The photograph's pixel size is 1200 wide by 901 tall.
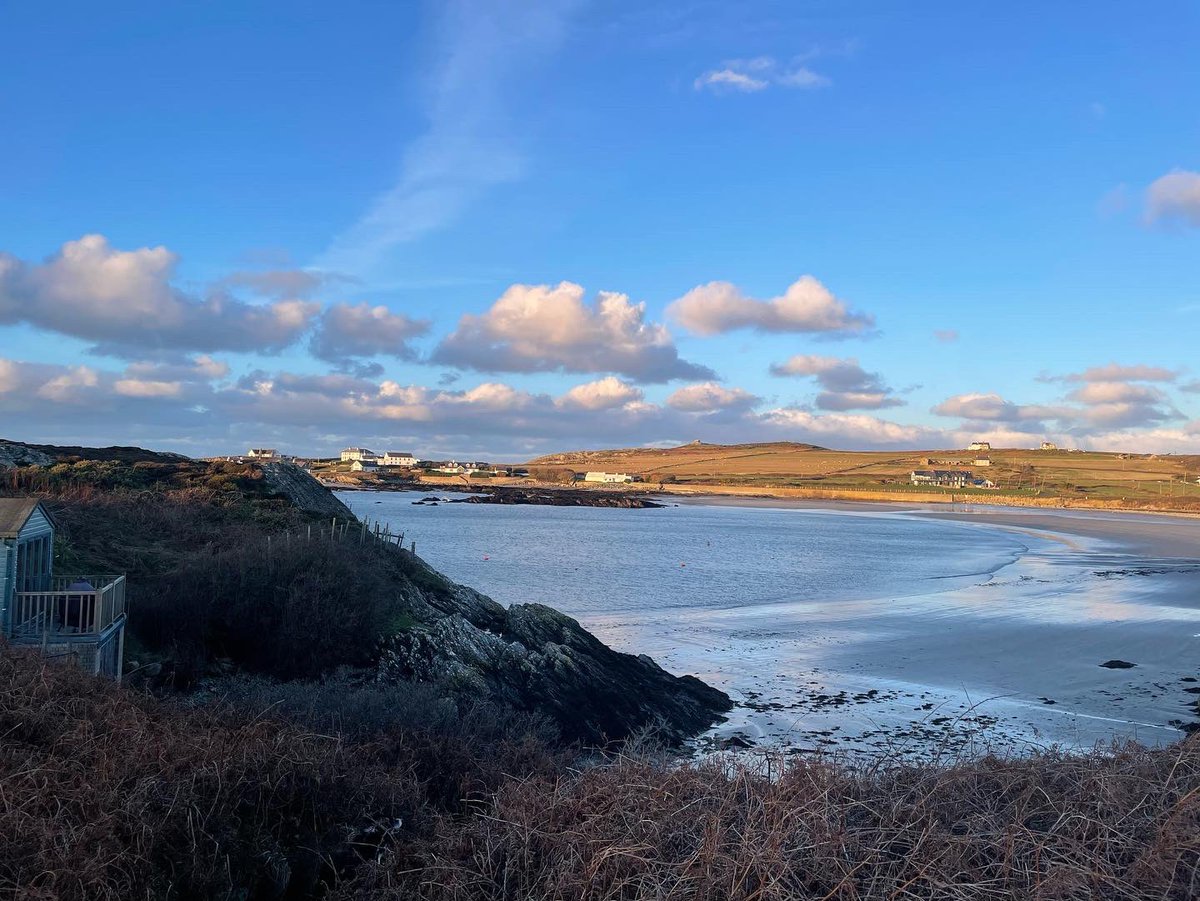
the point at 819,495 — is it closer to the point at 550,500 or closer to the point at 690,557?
the point at 550,500

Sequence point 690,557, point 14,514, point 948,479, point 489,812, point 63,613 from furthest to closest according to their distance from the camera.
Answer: point 948,479 < point 690,557 < point 63,613 < point 14,514 < point 489,812

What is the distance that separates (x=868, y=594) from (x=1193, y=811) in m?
33.7

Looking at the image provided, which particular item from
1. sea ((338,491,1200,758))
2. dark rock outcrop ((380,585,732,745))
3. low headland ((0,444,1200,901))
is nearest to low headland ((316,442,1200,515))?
sea ((338,491,1200,758))

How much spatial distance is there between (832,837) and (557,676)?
42.6ft

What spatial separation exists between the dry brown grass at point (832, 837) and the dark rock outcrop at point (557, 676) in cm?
938

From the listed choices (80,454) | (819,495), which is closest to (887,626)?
(80,454)

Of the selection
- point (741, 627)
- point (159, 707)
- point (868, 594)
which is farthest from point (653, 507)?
point (159, 707)

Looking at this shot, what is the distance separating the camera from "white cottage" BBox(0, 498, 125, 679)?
39.3ft

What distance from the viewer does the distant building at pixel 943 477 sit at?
155 meters

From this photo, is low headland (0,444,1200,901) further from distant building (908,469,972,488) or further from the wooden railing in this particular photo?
distant building (908,469,972,488)

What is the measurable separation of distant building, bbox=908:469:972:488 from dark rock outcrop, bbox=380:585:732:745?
5686 inches

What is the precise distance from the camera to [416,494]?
140875 mm

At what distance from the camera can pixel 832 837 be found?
481 cm

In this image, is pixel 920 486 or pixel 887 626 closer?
pixel 887 626
